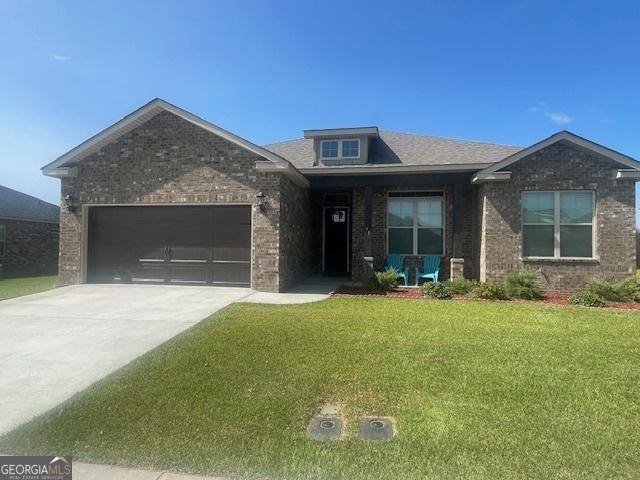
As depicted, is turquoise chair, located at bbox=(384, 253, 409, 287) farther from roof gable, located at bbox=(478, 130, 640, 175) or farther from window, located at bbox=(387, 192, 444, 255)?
roof gable, located at bbox=(478, 130, 640, 175)

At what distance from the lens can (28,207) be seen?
20625 millimetres

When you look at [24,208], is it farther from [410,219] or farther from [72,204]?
[410,219]

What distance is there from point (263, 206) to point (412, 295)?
15.2 feet

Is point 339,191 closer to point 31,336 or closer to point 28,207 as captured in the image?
point 31,336

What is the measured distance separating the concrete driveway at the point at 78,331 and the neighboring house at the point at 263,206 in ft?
3.52

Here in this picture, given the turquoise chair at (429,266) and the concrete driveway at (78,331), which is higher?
the turquoise chair at (429,266)

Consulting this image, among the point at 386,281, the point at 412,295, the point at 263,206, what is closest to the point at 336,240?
the point at 386,281

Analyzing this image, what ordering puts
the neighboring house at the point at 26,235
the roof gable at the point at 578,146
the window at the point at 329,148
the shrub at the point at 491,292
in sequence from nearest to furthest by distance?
1. the shrub at the point at 491,292
2. the roof gable at the point at 578,146
3. the window at the point at 329,148
4. the neighboring house at the point at 26,235

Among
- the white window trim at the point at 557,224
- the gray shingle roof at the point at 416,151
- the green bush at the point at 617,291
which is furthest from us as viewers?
the gray shingle roof at the point at 416,151

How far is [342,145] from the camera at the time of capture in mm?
14633

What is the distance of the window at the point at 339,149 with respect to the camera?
571 inches

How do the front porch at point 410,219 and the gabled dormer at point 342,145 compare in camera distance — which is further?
the gabled dormer at point 342,145

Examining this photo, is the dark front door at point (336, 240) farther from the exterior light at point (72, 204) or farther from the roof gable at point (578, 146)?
the exterior light at point (72, 204)

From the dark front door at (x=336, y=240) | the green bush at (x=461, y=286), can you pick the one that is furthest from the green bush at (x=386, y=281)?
the dark front door at (x=336, y=240)
